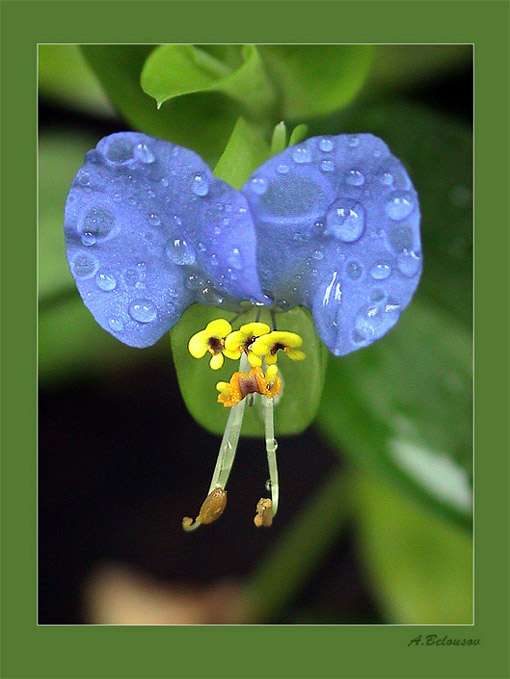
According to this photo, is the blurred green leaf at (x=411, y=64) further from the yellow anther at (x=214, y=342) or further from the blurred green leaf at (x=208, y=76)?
the yellow anther at (x=214, y=342)

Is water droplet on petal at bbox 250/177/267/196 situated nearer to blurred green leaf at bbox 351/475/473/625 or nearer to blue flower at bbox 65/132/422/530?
blue flower at bbox 65/132/422/530

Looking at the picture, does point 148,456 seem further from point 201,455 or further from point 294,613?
point 294,613

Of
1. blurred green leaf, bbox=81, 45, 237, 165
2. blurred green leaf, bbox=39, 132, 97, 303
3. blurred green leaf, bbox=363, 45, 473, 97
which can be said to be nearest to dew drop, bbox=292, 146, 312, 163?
blurred green leaf, bbox=81, 45, 237, 165

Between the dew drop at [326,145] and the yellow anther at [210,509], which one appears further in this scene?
the yellow anther at [210,509]

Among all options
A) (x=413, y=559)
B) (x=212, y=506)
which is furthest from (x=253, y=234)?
(x=413, y=559)

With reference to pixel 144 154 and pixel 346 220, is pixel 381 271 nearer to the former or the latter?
pixel 346 220

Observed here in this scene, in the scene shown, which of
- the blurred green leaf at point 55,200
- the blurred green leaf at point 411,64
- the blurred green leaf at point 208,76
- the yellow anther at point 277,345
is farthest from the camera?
the blurred green leaf at point 411,64

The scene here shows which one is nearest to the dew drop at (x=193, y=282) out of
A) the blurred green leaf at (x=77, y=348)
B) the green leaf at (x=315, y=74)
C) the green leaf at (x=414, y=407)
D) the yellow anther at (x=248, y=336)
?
the yellow anther at (x=248, y=336)
